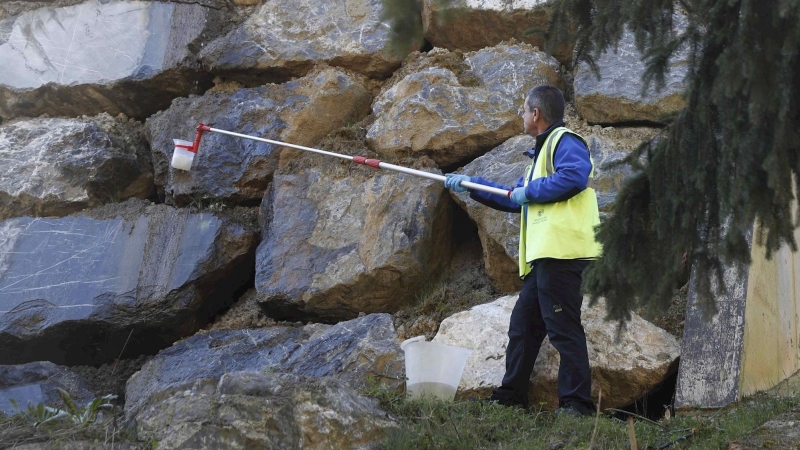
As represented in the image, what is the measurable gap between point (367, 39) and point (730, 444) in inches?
198

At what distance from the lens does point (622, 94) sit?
6.77m

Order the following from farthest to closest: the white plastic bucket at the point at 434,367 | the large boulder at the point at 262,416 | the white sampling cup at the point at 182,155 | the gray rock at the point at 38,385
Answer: the white sampling cup at the point at 182,155 < the gray rock at the point at 38,385 < the white plastic bucket at the point at 434,367 < the large boulder at the point at 262,416

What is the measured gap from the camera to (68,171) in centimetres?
756

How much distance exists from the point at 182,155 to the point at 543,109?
10.1ft

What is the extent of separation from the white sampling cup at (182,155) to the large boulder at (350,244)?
28.5 inches

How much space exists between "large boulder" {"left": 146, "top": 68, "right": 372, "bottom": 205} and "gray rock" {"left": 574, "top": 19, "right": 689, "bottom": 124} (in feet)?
5.96

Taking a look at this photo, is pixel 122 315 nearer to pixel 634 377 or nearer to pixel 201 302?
pixel 201 302

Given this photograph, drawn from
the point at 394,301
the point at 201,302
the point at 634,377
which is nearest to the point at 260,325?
the point at 201,302

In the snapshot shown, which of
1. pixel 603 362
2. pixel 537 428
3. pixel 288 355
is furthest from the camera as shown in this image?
pixel 288 355

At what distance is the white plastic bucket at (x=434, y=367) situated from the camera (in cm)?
481

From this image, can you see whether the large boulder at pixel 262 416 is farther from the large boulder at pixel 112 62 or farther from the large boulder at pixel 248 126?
the large boulder at pixel 112 62

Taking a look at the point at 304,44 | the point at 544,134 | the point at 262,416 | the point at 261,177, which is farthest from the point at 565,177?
the point at 304,44

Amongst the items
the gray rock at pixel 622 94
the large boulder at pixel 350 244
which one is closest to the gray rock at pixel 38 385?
the large boulder at pixel 350 244

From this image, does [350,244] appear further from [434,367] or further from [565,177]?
[565,177]
